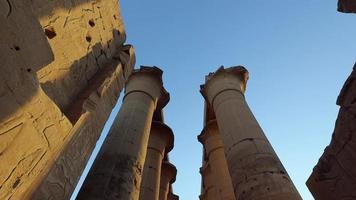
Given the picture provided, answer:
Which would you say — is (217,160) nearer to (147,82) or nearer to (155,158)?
(155,158)

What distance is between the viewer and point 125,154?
6.13m

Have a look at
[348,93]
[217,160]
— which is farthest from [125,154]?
[217,160]

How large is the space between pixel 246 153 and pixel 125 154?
2.70 metres

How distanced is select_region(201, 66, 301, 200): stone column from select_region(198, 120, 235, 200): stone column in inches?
126

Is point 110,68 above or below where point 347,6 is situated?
above

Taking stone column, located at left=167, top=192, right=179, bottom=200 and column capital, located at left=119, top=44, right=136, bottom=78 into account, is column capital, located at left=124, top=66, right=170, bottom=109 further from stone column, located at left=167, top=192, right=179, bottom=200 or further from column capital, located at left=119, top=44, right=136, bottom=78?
stone column, located at left=167, top=192, right=179, bottom=200

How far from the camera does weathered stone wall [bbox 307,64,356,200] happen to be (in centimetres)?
239

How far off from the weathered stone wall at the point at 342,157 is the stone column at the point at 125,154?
11.2ft

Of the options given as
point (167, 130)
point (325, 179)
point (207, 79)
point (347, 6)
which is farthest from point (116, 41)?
point (167, 130)

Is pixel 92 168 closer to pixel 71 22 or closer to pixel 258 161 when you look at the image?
pixel 71 22

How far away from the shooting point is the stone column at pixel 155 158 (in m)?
9.69

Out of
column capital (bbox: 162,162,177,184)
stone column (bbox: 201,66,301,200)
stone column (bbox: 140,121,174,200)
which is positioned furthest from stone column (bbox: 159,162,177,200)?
stone column (bbox: 201,66,301,200)

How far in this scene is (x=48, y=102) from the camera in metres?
2.87

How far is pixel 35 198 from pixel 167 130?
969 centimetres
